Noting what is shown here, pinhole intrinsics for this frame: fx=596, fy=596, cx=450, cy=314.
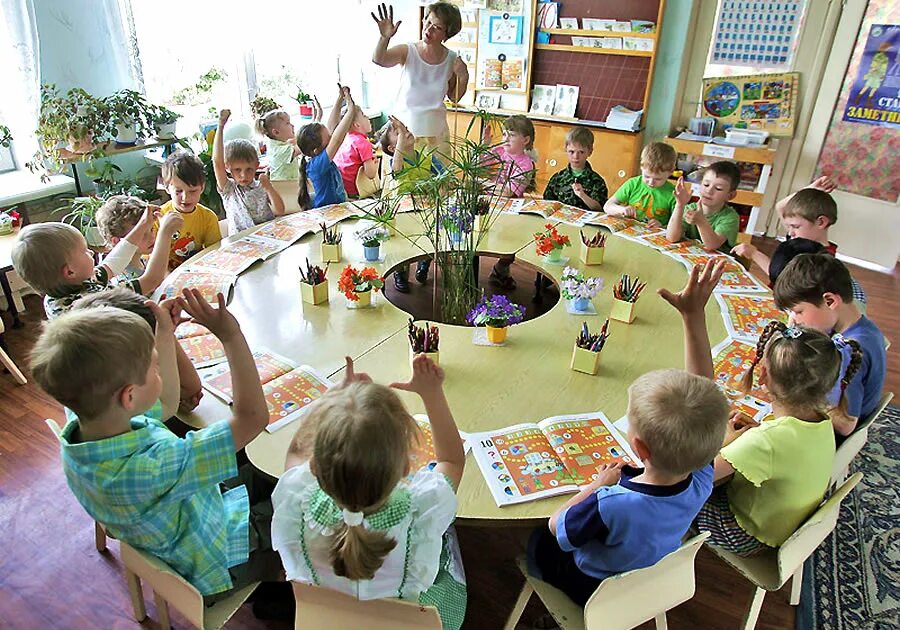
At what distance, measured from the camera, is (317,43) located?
5586 millimetres

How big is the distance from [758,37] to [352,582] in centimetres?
504

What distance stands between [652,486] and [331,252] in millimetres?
1737

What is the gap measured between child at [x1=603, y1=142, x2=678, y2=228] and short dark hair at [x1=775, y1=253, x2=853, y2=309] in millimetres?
1213

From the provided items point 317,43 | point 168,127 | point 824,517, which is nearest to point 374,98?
point 317,43

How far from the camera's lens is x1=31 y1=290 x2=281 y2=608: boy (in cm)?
115

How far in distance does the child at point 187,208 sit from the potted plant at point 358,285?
3.33 feet

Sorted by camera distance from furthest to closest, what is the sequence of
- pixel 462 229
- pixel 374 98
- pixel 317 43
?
pixel 374 98 → pixel 317 43 → pixel 462 229

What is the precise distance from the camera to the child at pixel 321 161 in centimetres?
332

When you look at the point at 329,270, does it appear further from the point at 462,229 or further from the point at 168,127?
the point at 168,127

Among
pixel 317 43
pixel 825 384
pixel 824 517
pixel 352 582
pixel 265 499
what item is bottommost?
pixel 265 499

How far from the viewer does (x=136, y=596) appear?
1826 mm

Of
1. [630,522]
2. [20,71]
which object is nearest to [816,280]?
[630,522]

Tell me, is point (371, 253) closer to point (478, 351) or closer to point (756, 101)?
point (478, 351)

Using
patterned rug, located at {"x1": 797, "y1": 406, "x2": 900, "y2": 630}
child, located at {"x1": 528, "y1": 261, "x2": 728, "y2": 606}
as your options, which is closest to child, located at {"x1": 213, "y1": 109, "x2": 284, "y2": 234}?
child, located at {"x1": 528, "y1": 261, "x2": 728, "y2": 606}
